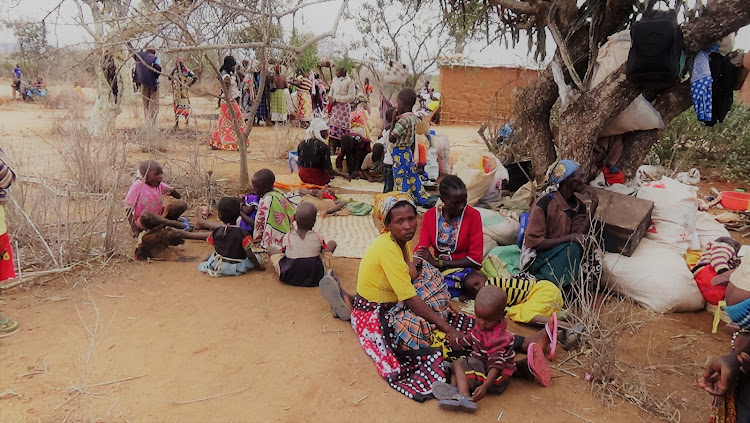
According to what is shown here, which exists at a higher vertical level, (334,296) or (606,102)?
(606,102)

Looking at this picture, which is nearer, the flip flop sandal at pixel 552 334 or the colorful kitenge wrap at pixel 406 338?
the colorful kitenge wrap at pixel 406 338

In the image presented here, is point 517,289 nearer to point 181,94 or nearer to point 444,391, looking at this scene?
point 444,391

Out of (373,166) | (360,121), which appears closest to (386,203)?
(373,166)

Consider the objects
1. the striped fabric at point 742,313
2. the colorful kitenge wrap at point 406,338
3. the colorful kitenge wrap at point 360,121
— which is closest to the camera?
the striped fabric at point 742,313

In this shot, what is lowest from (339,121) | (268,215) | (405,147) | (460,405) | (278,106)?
(460,405)

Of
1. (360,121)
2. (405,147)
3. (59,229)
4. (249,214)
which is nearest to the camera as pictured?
(59,229)

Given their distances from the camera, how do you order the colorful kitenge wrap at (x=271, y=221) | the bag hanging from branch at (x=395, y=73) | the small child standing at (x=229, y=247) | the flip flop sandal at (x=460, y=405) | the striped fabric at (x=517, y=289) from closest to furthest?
the flip flop sandal at (x=460, y=405)
the striped fabric at (x=517, y=289)
the small child standing at (x=229, y=247)
the colorful kitenge wrap at (x=271, y=221)
the bag hanging from branch at (x=395, y=73)

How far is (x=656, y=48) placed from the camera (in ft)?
11.7

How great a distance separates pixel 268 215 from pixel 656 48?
3.22m

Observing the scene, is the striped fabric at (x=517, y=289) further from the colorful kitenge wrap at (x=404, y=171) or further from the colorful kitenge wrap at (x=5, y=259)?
the colorful kitenge wrap at (x=5, y=259)

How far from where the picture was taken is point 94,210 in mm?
4062

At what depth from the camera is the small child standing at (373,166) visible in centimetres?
752

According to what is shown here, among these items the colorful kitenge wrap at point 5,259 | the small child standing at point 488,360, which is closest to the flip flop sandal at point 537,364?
the small child standing at point 488,360

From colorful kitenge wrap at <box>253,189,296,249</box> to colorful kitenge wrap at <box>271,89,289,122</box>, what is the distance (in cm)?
890
